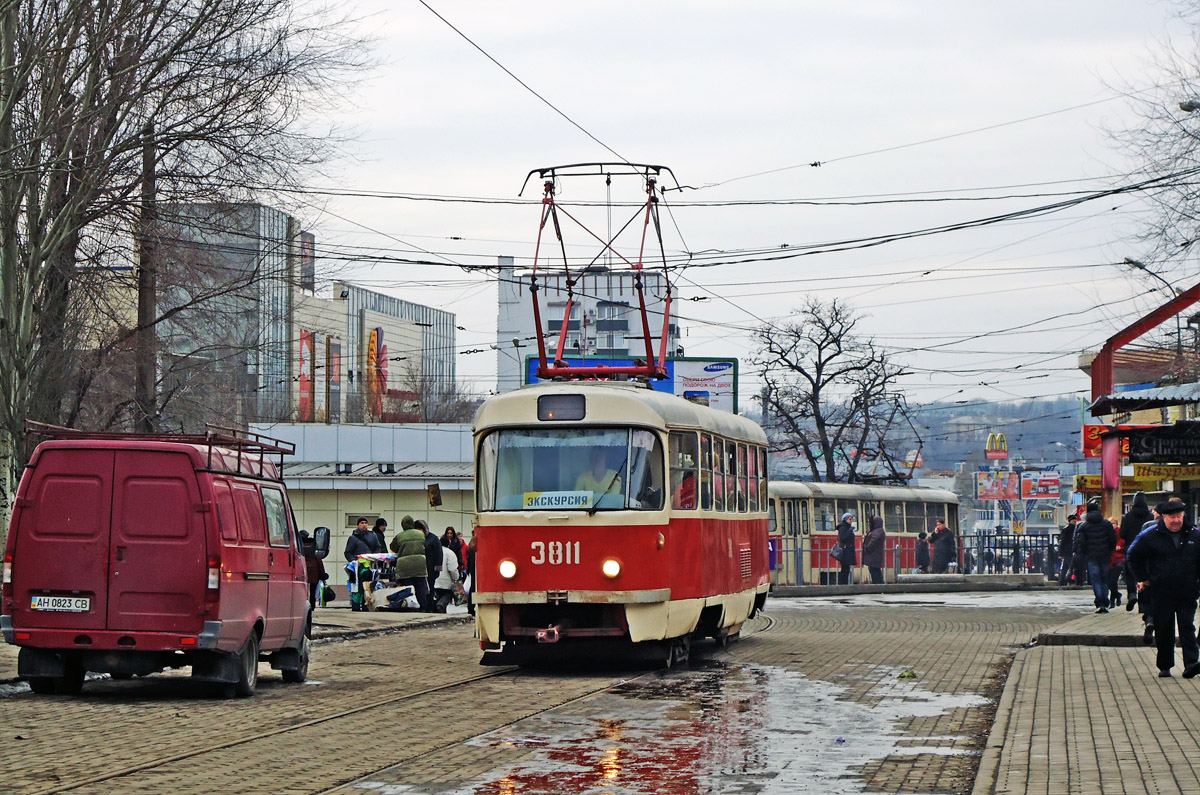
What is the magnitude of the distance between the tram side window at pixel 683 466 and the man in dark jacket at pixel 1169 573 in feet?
14.4

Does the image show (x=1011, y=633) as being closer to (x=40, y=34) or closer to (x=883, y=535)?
(x=40, y=34)

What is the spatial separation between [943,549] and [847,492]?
11.6 ft

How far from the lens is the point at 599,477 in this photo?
56.1 ft

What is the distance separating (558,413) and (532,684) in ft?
9.06

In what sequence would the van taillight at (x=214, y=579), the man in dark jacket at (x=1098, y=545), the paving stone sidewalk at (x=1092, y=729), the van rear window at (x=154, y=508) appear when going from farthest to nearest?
the man in dark jacket at (x=1098, y=545) < the van rear window at (x=154, y=508) < the van taillight at (x=214, y=579) < the paving stone sidewalk at (x=1092, y=729)

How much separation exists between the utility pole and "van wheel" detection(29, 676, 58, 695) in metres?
9.64

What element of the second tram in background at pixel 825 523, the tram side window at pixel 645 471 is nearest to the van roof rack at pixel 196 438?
the tram side window at pixel 645 471

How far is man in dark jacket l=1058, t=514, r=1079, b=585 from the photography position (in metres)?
35.7

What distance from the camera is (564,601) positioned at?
1680 centimetres

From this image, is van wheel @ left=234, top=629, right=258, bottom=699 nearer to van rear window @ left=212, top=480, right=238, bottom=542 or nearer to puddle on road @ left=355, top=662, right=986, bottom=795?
van rear window @ left=212, top=480, right=238, bottom=542

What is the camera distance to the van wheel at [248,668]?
14.4 m

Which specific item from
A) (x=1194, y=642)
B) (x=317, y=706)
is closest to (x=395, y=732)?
(x=317, y=706)

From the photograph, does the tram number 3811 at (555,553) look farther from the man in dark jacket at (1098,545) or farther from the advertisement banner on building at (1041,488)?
the advertisement banner on building at (1041,488)

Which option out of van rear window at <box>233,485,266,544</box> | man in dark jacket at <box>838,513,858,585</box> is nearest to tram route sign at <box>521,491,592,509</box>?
van rear window at <box>233,485,266,544</box>
